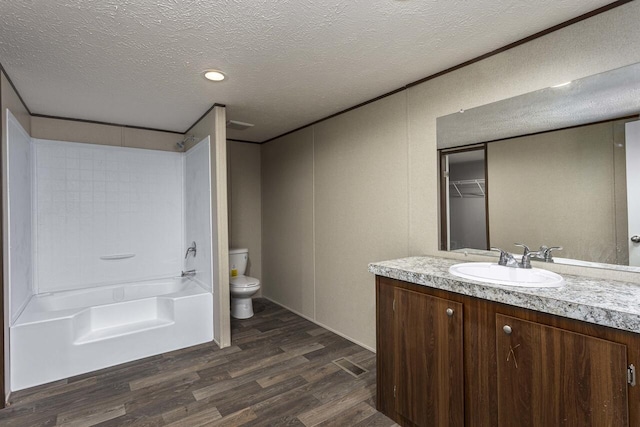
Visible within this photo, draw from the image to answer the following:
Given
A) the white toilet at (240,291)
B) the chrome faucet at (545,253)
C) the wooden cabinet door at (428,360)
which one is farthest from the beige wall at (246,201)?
the chrome faucet at (545,253)

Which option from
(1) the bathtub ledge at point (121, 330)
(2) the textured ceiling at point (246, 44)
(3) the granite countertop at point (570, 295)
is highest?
(2) the textured ceiling at point (246, 44)

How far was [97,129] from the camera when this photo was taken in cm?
347

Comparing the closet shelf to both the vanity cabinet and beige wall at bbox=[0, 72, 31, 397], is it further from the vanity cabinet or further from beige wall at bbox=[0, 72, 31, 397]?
beige wall at bbox=[0, 72, 31, 397]

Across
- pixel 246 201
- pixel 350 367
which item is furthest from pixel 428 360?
pixel 246 201

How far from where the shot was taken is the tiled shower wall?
126 inches

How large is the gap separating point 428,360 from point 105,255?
3.45m

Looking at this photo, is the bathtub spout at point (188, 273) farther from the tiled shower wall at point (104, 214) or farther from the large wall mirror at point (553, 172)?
the large wall mirror at point (553, 172)

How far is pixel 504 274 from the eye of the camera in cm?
180

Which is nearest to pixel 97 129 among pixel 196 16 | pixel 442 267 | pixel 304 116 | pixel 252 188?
pixel 252 188

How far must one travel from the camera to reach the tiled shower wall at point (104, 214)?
3.21m

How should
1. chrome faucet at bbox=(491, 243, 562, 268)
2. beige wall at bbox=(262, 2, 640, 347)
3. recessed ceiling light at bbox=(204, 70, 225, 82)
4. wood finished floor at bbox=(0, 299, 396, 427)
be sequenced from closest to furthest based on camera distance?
beige wall at bbox=(262, 2, 640, 347) < chrome faucet at bbox=(491, 243, 562, 268) < wood finished floor at bbox=(0, 299, 396, 427) < recessed ceiling light at bbox=(204, 70, 225, 82)

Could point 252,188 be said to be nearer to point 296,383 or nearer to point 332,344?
A: point 332,344

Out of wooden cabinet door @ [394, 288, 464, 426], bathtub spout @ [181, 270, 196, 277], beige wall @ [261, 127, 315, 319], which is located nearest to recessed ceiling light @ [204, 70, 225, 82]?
beige wall @ [261, 127, 315, 319]

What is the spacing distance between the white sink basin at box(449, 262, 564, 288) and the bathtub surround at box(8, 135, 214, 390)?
2297 mm
